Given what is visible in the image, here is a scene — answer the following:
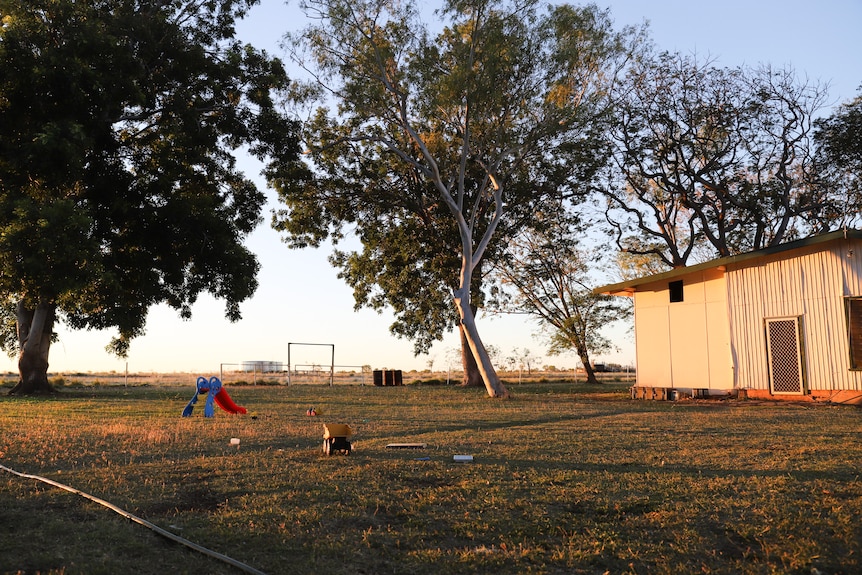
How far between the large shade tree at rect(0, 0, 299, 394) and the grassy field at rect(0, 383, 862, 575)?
26.3 ft

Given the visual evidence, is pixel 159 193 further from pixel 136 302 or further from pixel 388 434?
pixel 388 434

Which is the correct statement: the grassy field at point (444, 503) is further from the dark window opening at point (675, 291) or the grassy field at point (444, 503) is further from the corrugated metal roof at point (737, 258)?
the dark window opening at point (675, 291)

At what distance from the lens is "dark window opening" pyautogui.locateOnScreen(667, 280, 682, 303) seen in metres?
22.5

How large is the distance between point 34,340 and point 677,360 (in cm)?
2303

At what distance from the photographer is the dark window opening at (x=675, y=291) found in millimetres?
22500

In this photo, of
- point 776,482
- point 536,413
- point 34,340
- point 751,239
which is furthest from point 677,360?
point 34,340

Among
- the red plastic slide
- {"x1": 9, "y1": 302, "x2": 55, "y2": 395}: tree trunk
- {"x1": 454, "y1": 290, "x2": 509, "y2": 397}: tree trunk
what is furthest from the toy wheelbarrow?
{"x1": 9, "y1": 302, "x2": 55, "y2": 395}: tree trunk

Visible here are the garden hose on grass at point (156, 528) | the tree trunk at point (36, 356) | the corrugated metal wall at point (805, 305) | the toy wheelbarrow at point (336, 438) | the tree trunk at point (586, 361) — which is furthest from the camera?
the tree trunk at point (586, 361)

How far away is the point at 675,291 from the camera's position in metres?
22.6

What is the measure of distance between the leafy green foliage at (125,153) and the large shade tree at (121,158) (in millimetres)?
41

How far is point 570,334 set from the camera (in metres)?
37.0

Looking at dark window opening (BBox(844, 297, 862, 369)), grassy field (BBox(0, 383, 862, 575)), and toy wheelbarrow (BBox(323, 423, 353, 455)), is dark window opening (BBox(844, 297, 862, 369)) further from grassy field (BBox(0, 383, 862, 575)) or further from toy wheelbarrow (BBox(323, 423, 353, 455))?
toy wheelbarrow (BBox(323, 423, 353, 455))

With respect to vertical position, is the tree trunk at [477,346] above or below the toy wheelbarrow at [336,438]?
above

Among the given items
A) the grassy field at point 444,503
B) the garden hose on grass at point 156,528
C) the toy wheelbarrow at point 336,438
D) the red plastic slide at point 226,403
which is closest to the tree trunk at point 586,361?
the red plastic slide at point 226,403
